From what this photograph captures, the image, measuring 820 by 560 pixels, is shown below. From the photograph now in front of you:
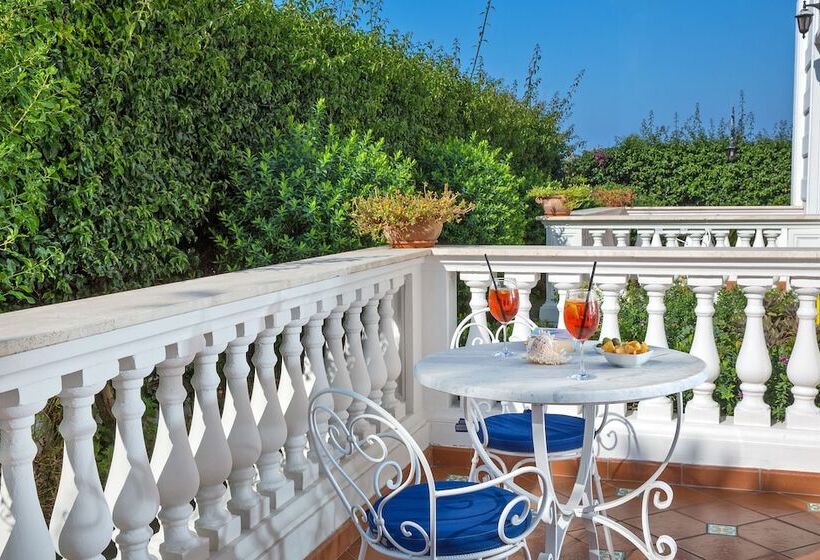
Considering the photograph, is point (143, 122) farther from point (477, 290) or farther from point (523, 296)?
point (523, 296)

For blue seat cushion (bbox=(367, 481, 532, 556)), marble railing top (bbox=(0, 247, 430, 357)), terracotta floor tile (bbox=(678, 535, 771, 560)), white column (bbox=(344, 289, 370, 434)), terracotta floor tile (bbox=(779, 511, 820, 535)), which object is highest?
marble railing top (bbox=(0, 247, 430, 357))

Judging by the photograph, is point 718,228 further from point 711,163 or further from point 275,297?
point 711,163

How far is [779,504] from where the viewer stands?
343 centimetres

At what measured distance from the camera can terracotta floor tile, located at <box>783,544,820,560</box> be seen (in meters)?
2.91

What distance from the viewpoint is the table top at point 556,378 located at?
2.02 m

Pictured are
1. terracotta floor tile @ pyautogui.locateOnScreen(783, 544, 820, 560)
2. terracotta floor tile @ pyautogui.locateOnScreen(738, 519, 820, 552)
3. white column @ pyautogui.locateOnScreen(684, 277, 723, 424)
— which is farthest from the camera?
white column @ pyautogui.locateOnScreen(684, 277, 723, 424)

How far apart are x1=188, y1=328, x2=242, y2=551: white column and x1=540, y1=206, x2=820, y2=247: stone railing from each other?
22.7 ft

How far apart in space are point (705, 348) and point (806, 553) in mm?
960

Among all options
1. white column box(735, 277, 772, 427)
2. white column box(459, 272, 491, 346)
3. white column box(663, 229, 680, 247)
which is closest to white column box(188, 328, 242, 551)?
white column box(459, 272, 491, 346)

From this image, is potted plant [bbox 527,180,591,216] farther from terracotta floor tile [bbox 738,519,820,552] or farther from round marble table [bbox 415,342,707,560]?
round marble table [bbox 415,342,707,560]

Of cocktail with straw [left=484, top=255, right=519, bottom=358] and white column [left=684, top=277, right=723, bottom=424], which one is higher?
cocktail with straw [left=484, top=255, right=519, bottom=358]

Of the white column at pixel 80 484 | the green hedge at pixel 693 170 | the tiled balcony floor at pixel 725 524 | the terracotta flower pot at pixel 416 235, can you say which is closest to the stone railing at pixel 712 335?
the tiled balcony floor at pixel 725 524

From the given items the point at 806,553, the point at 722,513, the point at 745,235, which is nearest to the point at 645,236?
the point at 745,235

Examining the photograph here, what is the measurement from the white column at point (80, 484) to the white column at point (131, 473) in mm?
143
